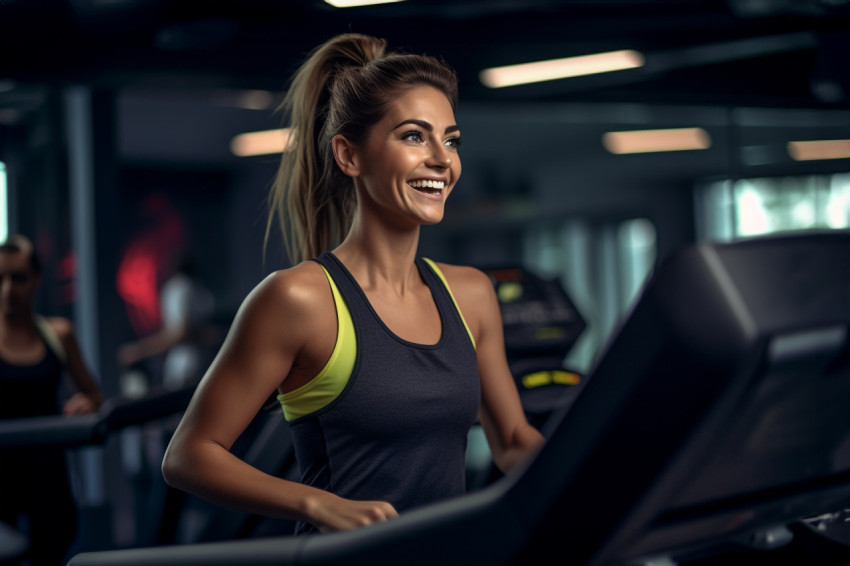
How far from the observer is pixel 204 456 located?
0.91 m

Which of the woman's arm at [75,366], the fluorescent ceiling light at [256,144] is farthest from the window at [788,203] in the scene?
the woman's arm at [75,366]

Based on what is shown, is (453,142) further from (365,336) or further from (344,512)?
(344,512)

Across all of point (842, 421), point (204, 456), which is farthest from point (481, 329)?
point (842, 421)

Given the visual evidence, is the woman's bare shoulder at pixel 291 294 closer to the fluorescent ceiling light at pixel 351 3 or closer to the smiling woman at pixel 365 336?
the smiling woman at pixel 365 336

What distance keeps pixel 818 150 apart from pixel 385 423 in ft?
14.3

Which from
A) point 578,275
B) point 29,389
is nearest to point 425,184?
point 29,389

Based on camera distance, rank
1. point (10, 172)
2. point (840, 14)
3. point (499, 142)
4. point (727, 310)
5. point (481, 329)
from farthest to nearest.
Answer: point (499, 142) → point (10, 172) → point (840, 14) → point (481, 329) → point (727, 310)

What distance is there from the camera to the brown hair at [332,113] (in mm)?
1104

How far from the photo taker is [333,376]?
0.99m

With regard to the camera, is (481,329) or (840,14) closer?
(481,329)

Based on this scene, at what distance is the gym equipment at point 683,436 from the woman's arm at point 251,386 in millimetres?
210

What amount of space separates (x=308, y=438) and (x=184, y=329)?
4.86 metres

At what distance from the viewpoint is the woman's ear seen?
113 cm

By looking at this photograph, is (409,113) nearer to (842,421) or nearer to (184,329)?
(842,421)
